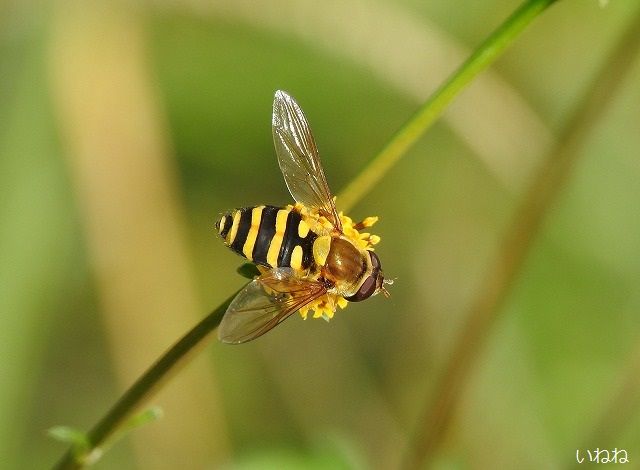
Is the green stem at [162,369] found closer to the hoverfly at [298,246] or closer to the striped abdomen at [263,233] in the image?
the hoverfly at [298,246]

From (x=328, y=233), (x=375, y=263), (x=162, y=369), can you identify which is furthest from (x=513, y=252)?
(x=162, y=369)

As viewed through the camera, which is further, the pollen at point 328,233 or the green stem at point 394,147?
the pollen at point 328,233

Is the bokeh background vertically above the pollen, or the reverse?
the bokeh background

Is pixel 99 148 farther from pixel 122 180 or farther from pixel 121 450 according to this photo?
pixel 121 450

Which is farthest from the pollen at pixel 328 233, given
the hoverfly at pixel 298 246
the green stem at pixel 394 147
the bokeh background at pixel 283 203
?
the bokeh background at pixel 283 203

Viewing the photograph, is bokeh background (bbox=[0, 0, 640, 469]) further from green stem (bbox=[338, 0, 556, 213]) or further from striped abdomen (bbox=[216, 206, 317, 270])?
green stem (bbox=[338, 0, 556, 213])

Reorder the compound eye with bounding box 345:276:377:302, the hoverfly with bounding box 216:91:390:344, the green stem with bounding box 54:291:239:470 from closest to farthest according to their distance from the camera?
the green stem with bounding box 54:291:239:470 < the hoverfly with bounding box 216:91:390:344 < the compound eye with bounding box 345:276:377:302

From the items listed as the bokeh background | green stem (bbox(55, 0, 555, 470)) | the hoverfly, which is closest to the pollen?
the hoverfly
